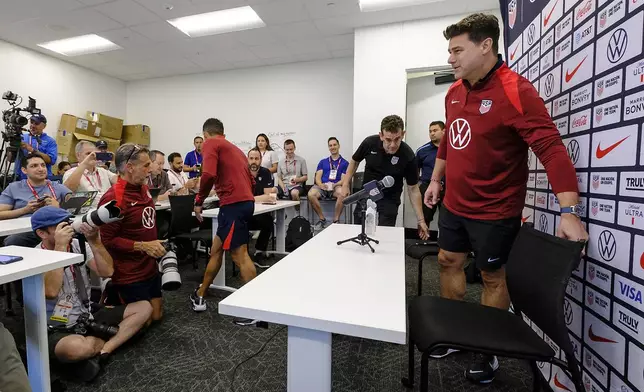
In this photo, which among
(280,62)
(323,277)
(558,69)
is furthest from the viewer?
(280,62)

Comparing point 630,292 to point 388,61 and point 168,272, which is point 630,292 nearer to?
point 168,272

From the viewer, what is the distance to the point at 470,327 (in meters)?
1.06

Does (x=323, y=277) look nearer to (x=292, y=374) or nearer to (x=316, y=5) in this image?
(x=292, y=374)

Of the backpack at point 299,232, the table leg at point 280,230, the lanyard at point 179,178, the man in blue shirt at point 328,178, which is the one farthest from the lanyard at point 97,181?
the man in blue shirt at point 328,178

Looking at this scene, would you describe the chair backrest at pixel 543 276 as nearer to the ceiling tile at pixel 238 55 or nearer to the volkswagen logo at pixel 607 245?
the volkswagen logo at pixel 607 245

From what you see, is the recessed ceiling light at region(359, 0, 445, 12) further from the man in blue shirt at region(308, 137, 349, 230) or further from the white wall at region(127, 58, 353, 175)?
the man in blue shirt at region(308, 137, 349, 230)

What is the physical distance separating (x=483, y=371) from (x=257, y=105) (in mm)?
5624

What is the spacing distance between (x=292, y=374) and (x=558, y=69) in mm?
1529

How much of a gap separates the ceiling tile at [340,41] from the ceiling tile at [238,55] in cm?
137

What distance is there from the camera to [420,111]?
485cm

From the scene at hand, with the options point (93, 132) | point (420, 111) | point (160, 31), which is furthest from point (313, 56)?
point (93, 132)

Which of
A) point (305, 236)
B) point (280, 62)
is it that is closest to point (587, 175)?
point (305, 236)

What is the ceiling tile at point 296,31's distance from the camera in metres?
4.29

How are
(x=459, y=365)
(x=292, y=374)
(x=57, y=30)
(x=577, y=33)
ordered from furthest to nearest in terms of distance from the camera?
(x=57, y=30), (x=459, y=365), (x=577, y=33), (x=292, y=374)
